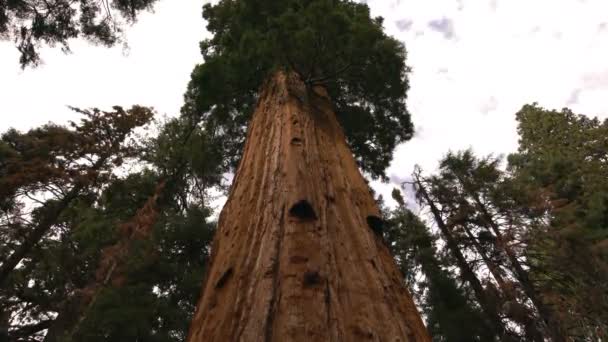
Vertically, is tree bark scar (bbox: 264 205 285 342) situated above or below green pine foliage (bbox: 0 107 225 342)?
below

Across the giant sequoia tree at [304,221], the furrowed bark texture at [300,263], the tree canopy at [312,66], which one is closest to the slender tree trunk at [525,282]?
the tree canopy at [312,66]

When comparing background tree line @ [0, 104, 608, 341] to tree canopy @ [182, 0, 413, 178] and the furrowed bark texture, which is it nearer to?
tree canopy @ [182, 0, 413, 178]

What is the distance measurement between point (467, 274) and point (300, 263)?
9.92 meters

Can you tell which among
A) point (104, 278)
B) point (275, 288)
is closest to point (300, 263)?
point (275, 288)

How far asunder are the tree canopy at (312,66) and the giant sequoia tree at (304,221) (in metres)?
0.03

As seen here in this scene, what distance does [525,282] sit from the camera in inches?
361

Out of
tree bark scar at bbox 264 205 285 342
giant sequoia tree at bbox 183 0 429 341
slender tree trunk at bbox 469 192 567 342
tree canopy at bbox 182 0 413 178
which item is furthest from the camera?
slender tree trunk at bbox 469 192 567 342

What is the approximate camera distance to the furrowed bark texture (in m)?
1.51

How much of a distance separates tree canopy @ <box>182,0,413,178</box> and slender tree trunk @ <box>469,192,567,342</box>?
3.82 metres

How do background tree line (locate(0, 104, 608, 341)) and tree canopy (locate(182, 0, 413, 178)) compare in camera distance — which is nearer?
tree canopy (locate(182, 0, 413, 178))

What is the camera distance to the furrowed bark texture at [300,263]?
151cm

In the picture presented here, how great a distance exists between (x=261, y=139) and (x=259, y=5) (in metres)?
4.45

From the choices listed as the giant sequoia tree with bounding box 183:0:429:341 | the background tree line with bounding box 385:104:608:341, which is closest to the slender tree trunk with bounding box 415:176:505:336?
the background tree line with bounding box 385:104:608:341

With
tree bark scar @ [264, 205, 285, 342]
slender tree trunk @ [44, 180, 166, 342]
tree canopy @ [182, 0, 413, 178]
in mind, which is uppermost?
tree canopy @ [182, 0, 413, 178]
